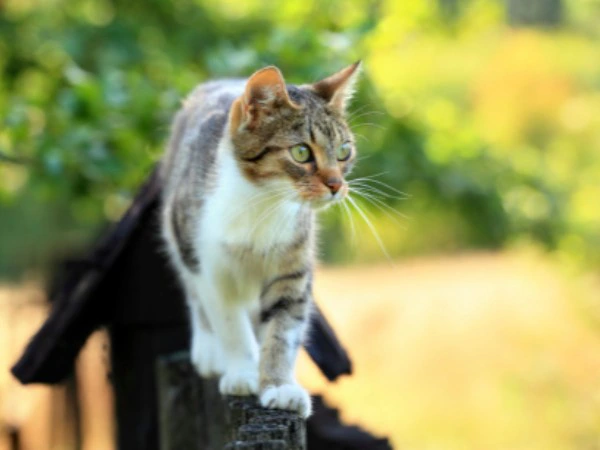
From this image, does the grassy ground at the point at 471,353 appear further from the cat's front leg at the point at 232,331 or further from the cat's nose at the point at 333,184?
the cat's nose at the point at 333,184

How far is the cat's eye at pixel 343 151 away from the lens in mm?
2717

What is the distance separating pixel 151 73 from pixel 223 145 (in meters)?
2.23

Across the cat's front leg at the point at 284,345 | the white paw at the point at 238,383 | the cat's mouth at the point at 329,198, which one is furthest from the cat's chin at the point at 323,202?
the white paw at the point at 238,383

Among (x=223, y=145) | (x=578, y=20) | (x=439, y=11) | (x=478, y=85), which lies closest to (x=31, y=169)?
(x=223, y=145)

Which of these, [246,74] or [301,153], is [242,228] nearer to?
[301,153]

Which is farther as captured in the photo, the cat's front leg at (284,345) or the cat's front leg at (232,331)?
the cat's front leg at (232,331)

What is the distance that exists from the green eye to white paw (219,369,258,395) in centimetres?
58

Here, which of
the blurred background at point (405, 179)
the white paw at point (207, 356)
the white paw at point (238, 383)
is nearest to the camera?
the white paw at point (238, 383)

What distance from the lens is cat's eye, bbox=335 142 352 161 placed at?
272 cm

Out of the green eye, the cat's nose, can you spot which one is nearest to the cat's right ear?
the green eye

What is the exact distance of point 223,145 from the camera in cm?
288

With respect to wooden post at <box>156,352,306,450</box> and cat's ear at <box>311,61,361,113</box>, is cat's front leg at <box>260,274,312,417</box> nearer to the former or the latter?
wooden post at <box>156,352,306,450</box>

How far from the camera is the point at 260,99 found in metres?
2.68

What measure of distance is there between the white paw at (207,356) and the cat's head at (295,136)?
51cm
